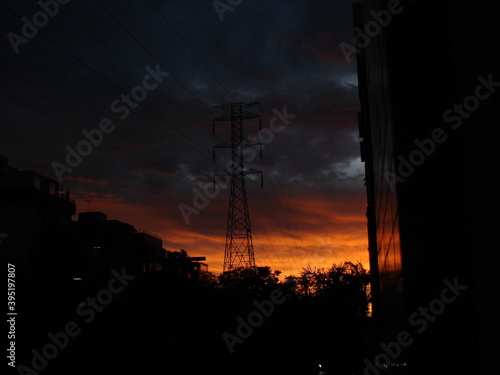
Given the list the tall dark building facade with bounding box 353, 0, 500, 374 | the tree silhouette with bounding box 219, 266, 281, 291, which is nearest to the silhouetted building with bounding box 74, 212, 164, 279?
the tree silhouette with bounding box 219, 266, 281, 291

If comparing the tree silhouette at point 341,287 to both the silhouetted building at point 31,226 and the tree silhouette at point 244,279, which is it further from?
the silhouetted building at point 31,226

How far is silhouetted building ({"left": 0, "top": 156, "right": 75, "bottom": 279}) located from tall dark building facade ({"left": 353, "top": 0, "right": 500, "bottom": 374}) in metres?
50.2

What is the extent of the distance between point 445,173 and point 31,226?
180 ft

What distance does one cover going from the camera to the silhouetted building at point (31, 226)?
2104 inches

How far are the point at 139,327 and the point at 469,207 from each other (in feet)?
86.4

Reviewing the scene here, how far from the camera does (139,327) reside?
2975 cm

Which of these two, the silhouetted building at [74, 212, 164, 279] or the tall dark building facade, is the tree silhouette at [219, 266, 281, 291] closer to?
the silhouetted building at [74, 212, 164, 279]

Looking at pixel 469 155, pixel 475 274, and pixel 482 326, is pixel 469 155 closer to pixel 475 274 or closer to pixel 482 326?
pixel 475 274

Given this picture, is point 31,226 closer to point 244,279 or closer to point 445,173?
point 244,279

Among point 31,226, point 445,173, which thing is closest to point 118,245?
point 31,226

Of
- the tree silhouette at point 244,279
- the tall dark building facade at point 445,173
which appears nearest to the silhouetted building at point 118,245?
the tree silhouette at point 244,279

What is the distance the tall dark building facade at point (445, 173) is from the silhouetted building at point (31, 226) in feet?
165

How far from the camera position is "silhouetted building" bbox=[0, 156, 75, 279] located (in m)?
53.4

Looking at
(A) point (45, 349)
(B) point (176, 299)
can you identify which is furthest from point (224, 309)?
(A) point (45, 349)
